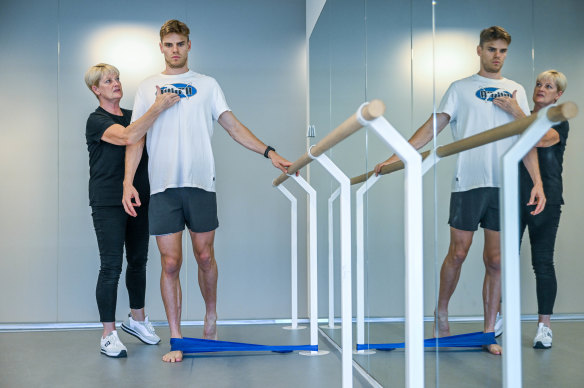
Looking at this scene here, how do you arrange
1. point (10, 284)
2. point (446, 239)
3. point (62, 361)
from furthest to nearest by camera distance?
point (10, 284)
point (62, 361)
point (446, 239)

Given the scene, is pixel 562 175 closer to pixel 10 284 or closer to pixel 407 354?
pixel 407 354

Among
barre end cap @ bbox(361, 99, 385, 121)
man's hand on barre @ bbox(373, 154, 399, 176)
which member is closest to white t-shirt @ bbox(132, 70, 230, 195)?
man's hand on barre @ bbox(373, 154, 399, 176)

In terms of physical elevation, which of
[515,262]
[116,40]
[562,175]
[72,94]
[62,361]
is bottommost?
[62,361]

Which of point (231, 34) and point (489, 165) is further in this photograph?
point (231, 34)

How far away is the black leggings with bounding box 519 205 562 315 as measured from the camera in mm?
1033

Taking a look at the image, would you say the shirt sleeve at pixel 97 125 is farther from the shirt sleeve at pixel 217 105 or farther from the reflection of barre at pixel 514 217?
the reflection of barre at pixel 514 217

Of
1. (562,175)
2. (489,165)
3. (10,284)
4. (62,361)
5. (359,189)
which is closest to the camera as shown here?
(562,175)

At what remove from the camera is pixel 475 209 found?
141 cm

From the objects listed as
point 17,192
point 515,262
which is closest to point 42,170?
point 17,192

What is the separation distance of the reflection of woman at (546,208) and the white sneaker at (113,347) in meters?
2.39

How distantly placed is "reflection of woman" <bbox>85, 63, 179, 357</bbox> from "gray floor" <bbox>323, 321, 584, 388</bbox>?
144 centimetres

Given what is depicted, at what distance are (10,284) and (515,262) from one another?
157 inches

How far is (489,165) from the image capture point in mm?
1319

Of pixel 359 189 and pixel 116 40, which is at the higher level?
pixel 116 40
